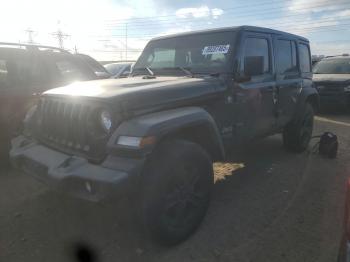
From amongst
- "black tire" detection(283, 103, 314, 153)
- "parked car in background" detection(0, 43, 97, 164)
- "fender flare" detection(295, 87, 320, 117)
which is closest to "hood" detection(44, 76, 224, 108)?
"parked car in background" detection(0, 43, 97, 164)

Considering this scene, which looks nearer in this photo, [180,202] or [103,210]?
[180,202]

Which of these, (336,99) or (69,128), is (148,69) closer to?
(69,128)

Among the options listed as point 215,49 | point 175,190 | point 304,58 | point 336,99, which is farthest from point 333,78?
point 175,190

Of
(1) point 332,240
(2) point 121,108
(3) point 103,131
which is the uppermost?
(2) point 121,108

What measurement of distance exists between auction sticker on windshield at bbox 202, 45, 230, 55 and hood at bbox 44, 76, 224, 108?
0.44m

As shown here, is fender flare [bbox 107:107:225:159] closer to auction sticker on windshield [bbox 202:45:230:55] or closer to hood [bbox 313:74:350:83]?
auction sticker on windshield [bbox 202:45:230:55]

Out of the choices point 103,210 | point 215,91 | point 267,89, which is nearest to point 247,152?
point 267,89

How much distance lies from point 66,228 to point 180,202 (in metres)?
1.23

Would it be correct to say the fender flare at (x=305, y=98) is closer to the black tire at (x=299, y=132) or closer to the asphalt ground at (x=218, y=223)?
the black tire at (x=299, y=132)

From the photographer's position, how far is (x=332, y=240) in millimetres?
3309

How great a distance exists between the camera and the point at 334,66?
11.8 meters

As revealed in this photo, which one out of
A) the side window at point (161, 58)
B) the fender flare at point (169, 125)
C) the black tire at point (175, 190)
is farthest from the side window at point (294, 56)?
the black tire at point (175, 190)

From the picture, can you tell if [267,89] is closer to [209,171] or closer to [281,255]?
[209,171]

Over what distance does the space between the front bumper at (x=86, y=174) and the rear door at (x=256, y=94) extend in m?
1.83
